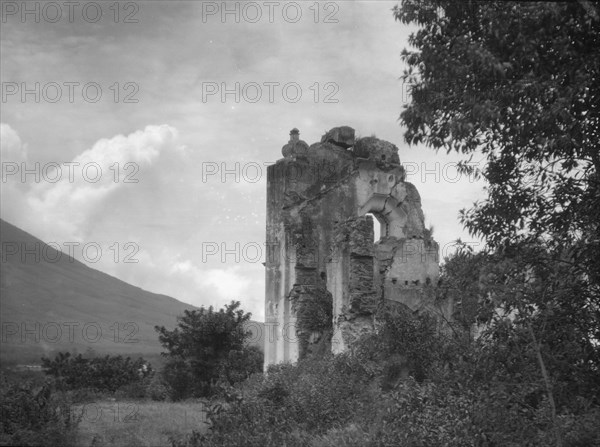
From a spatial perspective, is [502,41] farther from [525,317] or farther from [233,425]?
[233,425]

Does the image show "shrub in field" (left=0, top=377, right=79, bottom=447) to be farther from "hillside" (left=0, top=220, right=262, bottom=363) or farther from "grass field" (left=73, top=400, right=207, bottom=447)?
"hillside" (left=0, top=220, right=262, bottom=363)

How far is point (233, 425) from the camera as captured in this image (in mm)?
12078

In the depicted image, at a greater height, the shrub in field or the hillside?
the hillside

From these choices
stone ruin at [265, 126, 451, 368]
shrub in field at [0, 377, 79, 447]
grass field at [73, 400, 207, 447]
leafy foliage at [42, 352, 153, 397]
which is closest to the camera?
shrub in field at [0, 377, 79, 447]

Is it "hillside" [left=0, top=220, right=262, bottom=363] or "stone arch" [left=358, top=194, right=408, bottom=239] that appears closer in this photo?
"stone arch" [left=358, top=194, right=408, bottom=239]

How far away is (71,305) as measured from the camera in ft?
473

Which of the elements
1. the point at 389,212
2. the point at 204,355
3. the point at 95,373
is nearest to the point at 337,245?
the point at 389,212

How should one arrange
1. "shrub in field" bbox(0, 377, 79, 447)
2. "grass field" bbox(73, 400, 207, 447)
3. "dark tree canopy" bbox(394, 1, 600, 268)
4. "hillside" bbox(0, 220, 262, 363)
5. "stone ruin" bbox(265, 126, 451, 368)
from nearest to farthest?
1. "dark tree canopy" bbox(394, 1, 600, 268)
2. "shrub in field" bbox(0, 377, 79, 447)
3. "grass field" bbox(73, 400, 207, 447)
4. "stone ruin" bbox(265, 126, 451, 368)
5. "hillside" bbox(0, 220, 262, 363)

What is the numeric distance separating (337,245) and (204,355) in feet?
29.7

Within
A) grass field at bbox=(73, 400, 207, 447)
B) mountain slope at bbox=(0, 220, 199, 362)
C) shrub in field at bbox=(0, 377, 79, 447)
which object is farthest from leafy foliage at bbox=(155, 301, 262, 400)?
mountain slope at bbox=(0, 220, 199, 362)

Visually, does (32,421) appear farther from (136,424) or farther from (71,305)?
(71,305)

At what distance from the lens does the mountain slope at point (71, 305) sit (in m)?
118

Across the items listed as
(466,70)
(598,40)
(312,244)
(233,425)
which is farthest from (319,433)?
(312,244)

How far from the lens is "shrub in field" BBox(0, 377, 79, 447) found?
1185cm
